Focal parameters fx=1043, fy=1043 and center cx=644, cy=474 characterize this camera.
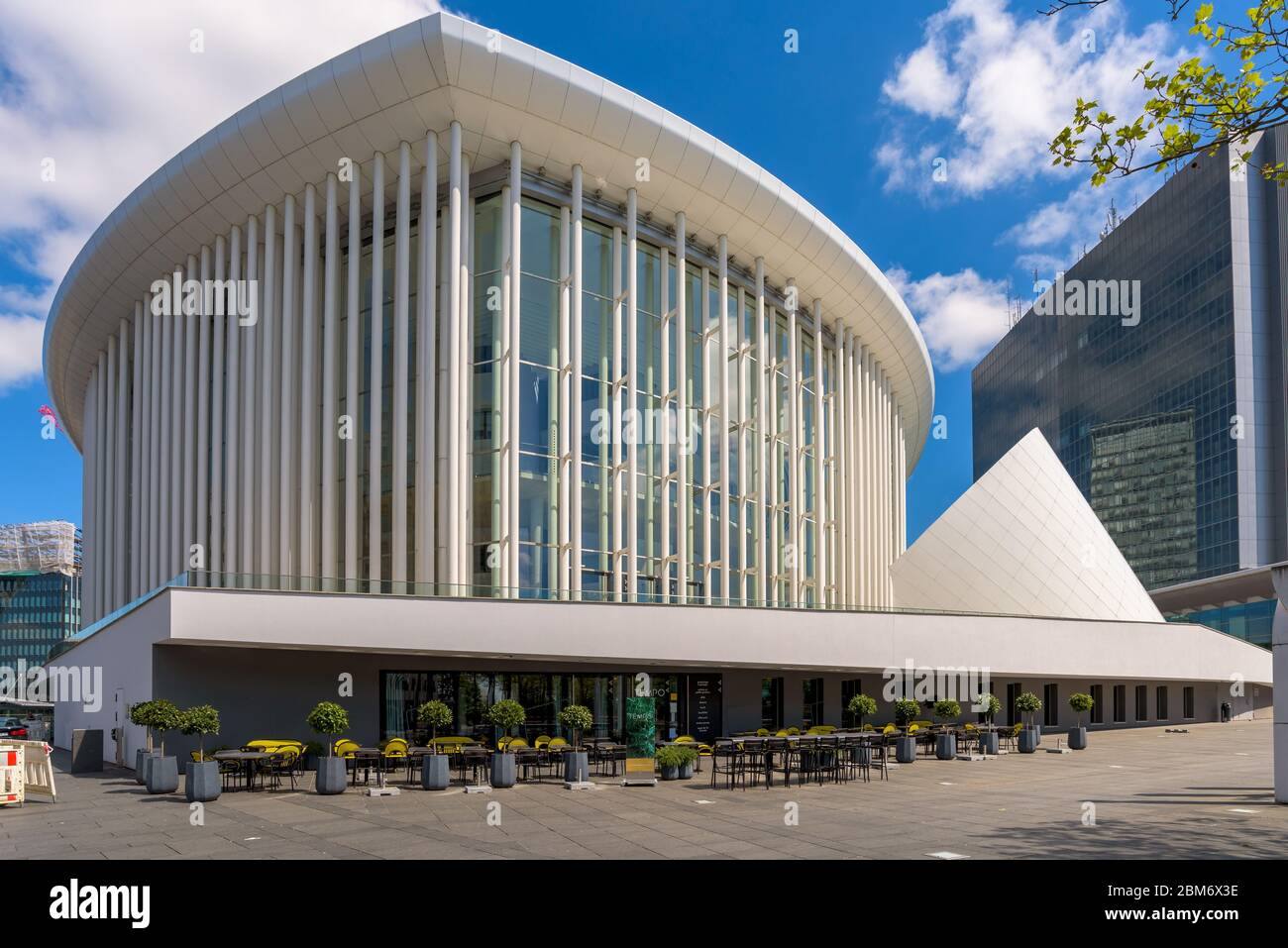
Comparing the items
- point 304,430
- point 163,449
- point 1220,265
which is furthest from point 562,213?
point 1220,265

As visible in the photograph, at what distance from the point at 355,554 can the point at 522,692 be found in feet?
20.8

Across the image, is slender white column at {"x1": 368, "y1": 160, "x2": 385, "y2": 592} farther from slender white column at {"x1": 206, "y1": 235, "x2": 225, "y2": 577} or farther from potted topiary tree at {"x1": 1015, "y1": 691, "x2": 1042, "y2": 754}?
potted topiary tree at {"x1": 1015, "y1": 691, "x2": 1042, "y2": 754}

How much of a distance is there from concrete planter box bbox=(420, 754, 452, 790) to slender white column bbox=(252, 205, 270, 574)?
43.2 feet

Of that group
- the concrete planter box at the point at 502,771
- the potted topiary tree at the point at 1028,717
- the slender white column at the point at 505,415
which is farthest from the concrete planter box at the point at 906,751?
the slender white column at the point at 505,415

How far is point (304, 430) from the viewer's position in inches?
1235

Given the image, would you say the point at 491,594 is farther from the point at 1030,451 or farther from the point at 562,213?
the point at 1030,451

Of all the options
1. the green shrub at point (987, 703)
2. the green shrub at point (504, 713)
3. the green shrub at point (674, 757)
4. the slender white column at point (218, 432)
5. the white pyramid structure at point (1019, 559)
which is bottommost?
the green shrub at point (987, 703)

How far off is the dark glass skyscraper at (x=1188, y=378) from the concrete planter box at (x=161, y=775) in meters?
82.2

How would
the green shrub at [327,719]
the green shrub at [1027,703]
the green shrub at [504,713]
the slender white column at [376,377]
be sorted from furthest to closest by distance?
the green shrub at [1027,703] → the slender white column at [376,377] → the green shrub at [504,713] → the green shrub at [327,719]

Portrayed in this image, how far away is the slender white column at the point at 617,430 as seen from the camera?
1259 inches

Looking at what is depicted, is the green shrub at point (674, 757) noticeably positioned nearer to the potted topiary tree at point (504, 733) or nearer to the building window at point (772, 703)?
the potted topiary tree at point (504, 733)

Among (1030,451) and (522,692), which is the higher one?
(1030,451)

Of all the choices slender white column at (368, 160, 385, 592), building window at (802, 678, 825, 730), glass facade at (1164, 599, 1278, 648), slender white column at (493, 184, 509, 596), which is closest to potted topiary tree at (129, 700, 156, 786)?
slender white column at (368, 160, 385, 592)

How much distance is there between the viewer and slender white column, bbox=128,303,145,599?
138 ft
